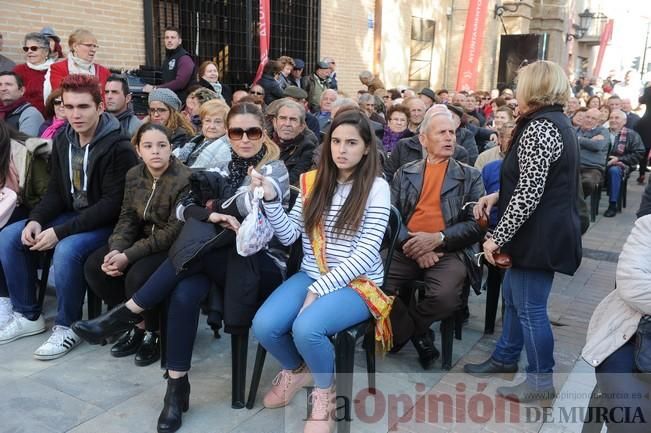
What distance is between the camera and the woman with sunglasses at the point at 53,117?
181 inches

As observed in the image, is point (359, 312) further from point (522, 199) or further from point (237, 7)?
point (237, 7)

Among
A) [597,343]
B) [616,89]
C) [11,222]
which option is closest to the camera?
[597,343]

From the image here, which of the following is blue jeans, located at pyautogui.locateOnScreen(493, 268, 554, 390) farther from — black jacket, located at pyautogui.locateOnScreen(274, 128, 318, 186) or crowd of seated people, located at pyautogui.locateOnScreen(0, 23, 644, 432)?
black jacket, located at pyautogui.locateOnScreen(274, 128, 318, 186)

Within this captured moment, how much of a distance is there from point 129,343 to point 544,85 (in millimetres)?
2826

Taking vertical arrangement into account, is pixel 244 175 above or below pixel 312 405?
above

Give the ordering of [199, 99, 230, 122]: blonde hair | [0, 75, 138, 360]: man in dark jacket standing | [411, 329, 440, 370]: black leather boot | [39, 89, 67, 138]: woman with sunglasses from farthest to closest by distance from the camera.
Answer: [39, 89, 67, 138]: woman with sunglasses < [199, 99, 230, 122]: blonde hair < [0, 75, 138, 360]: man in dark jacket standing < [411, 329, 440, 370]: black leather boot

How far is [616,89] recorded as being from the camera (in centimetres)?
1855

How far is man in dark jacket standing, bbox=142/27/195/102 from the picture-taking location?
21.8 ft

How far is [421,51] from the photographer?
14914 mm

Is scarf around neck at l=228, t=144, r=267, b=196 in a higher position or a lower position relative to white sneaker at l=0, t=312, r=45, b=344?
higher

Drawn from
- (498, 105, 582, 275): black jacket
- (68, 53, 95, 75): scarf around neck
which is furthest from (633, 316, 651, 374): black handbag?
(68, 53, 95, 75): scarf around neck

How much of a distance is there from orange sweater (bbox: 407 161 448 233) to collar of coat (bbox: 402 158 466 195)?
1.0 inches

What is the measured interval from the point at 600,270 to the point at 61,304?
16.0ft

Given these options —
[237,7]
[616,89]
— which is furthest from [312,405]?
[616,89]
